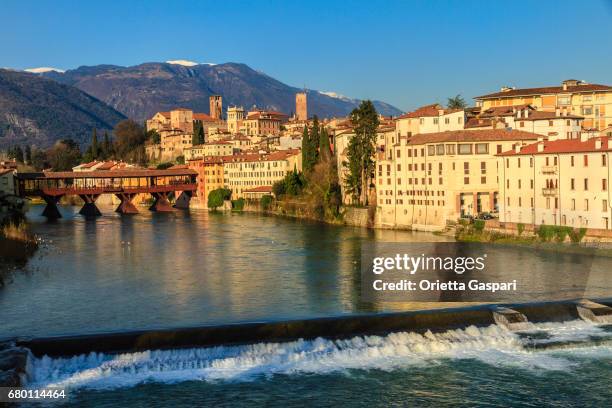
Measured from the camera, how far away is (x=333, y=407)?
1375 centimetres

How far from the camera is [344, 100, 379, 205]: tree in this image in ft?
162

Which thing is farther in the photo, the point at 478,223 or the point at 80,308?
the point at 478,223

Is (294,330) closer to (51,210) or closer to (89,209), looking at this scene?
(51,210)

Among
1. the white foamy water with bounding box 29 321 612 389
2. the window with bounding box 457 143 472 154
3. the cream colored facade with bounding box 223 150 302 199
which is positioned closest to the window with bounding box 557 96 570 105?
the window with bounding box 457 143 472 154

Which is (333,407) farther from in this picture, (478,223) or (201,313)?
(478,223)

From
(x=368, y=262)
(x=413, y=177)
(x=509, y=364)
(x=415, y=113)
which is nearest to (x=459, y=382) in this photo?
(x=509, y=364)

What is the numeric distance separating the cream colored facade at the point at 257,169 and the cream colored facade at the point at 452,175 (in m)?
26.0

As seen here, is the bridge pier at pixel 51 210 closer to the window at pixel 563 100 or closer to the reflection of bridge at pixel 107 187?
the reflection of bridge at pixel 107 187

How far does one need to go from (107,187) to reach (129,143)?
1535 inches

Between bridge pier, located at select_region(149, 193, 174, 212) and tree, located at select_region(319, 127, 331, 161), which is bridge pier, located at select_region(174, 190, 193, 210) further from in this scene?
tree, located at select_region(319, 127, 331, 161)

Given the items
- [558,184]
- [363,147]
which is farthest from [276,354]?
[363,147]

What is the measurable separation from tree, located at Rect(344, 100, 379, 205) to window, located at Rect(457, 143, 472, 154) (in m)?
9.13

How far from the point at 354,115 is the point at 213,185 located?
3182 centimetres

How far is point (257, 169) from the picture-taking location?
244ft
